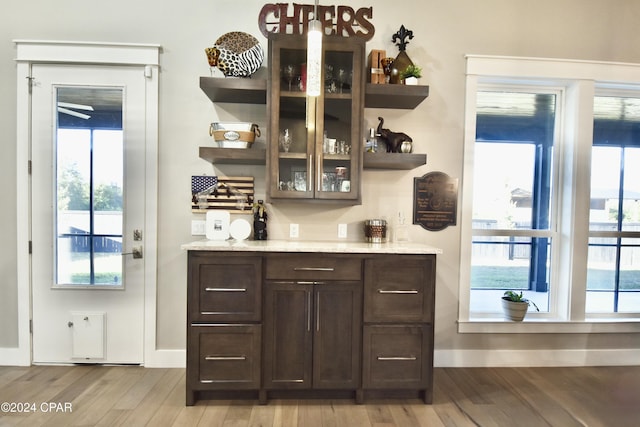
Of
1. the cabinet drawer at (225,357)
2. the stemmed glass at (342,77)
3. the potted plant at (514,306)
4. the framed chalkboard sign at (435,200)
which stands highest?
the stemmed glass at (342,77)

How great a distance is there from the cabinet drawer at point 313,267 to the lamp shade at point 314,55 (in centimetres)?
98

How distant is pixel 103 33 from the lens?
2510 mm

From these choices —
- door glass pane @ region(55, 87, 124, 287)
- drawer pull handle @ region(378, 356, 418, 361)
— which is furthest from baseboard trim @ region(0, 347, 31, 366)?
drawer pull handle @ region(378, 356, 418, 361)

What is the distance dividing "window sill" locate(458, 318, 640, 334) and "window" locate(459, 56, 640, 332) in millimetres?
11

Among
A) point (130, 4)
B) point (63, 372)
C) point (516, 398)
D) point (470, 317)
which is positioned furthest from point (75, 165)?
point (516, 398)

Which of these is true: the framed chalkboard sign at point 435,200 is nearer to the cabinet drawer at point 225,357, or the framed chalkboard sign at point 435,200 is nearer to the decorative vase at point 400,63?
the decorative vase at point 400,63

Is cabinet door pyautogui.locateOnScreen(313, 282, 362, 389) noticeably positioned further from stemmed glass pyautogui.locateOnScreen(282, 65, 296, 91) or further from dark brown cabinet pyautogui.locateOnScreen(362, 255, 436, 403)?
stemmed glass pyautogui.locateOnScreen(282, 65, 296, 91)

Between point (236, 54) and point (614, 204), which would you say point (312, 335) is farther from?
point (614, 204)

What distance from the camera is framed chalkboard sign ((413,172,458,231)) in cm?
262

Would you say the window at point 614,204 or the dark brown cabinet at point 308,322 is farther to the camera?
the window at point 614,204

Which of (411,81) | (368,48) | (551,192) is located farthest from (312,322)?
(551,192)

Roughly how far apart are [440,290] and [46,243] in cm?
298

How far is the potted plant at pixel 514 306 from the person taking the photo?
265cm

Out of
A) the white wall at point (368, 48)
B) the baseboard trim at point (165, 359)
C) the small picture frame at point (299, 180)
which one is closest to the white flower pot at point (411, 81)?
the white wall at point (368, 48)
